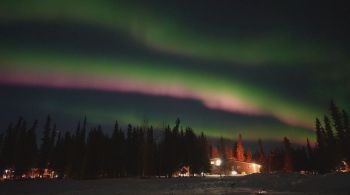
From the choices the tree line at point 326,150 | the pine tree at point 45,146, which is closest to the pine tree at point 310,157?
the tree line at point 326,150

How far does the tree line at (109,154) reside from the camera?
309 feet

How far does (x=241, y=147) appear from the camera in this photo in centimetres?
14638

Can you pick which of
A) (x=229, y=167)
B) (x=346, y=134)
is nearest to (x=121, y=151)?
(x=229, y=167)

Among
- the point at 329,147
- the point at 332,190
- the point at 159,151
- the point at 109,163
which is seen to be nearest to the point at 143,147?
the point at 159,151

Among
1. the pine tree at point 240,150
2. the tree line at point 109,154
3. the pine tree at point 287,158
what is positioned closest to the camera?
the tree line at point 109,154

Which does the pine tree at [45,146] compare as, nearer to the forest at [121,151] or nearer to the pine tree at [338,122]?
the forest at [121,151]

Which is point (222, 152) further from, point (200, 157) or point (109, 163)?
point (109, 163)

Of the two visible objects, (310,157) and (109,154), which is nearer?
(109,154)

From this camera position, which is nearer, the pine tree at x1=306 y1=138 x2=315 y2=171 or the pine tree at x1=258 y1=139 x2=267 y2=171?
the pine tree at x1=306 y1=138 x2=315 y2=171

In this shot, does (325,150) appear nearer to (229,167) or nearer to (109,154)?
(229,167)

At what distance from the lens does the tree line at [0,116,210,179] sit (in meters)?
94.2

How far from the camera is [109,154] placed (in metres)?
97.9

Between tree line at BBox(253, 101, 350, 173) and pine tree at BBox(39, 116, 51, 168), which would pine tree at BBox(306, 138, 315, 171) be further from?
pine tree at BBox(39, 116, 51, 168)

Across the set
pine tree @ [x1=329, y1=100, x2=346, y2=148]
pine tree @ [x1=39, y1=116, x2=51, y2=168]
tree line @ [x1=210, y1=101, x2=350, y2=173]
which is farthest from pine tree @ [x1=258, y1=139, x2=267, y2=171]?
pine tree @ [x1=39, y1=116, x2=51, y2=168]
